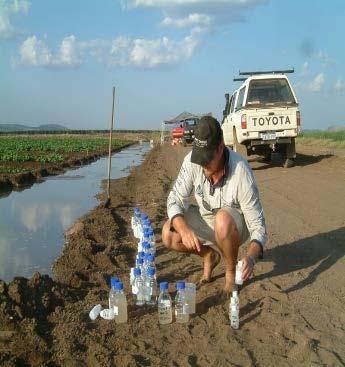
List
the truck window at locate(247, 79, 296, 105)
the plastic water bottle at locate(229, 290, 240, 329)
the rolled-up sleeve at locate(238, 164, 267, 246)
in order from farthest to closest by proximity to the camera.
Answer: the truck window at locate(247, 79, 296, 105) < the rolled-up sleeve at locate(238, 164, 267, 246) < the plastic water bottle at locate(229, 290, 240, 329)

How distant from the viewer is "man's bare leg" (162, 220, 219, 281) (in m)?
4.61

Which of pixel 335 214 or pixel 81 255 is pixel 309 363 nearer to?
pixel 81 255

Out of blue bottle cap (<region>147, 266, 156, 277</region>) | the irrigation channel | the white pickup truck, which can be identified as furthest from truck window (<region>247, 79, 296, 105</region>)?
blue bottle cap (<region>147, 266, 156, 277</region>)

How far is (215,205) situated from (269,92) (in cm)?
1005

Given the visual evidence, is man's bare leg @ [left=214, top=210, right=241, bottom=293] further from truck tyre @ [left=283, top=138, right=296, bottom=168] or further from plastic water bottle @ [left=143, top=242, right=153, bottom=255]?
truck tyre @ [left=283, top=138, right=296, bottom=168]

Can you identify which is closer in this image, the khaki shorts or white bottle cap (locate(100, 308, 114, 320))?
white bottle cap (locate(100, 308, 114, 320))

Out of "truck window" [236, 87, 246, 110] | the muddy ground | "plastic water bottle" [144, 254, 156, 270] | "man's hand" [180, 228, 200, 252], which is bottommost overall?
the muddy ground

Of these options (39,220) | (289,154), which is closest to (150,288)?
(39,220)

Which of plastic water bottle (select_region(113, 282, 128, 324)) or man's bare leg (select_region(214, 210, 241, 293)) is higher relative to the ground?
man's bare leg (select_region(214, 210, 241, 293))

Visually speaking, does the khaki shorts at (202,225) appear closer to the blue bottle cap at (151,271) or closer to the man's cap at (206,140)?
the blue bottle cap at (151,271)

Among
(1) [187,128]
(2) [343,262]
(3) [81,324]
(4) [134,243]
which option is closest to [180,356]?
(3) [81,324]

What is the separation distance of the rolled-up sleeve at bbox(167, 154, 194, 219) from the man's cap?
0.39m

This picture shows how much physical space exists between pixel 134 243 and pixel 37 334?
3400mm

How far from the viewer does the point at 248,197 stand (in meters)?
4.20
